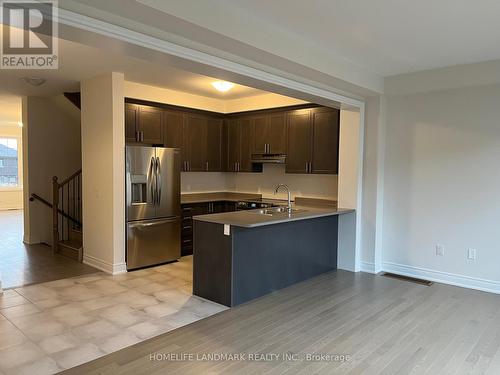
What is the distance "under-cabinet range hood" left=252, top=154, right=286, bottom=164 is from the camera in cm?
607

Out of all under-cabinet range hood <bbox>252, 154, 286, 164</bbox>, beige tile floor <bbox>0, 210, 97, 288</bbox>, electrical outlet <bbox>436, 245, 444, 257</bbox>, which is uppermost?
under-cabinet range hood <bbox>252, 154, 286, 164</bbox>

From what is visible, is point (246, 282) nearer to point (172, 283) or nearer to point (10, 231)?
point (172, 283)

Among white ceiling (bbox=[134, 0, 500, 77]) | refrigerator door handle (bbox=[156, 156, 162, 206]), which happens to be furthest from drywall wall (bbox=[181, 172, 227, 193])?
white ceiling (bbox=[134, 0, 500, 77])

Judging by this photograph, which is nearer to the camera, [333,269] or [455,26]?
[455,26]

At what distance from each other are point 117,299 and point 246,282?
4.67 feet

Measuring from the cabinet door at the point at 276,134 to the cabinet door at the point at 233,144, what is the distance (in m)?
0.73

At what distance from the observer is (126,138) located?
17.7ft

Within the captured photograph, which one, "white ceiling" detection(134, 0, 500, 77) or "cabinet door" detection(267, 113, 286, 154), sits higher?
"white ceiling" detection(134, 0, 500, 77)

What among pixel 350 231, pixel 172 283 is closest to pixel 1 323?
pixel 172 283

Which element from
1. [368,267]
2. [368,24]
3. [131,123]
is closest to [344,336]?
[368,267]

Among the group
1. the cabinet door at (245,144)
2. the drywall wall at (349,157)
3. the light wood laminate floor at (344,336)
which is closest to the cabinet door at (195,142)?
the cabinet door at (245,144)

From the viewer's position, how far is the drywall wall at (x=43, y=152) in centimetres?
670

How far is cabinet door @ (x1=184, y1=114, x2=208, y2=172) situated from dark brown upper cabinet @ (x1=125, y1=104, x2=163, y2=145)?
0.57 m

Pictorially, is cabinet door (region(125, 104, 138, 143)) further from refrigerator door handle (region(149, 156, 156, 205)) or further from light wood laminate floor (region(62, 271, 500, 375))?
light wood laminate floor (region(62, 271, 500, 375))
